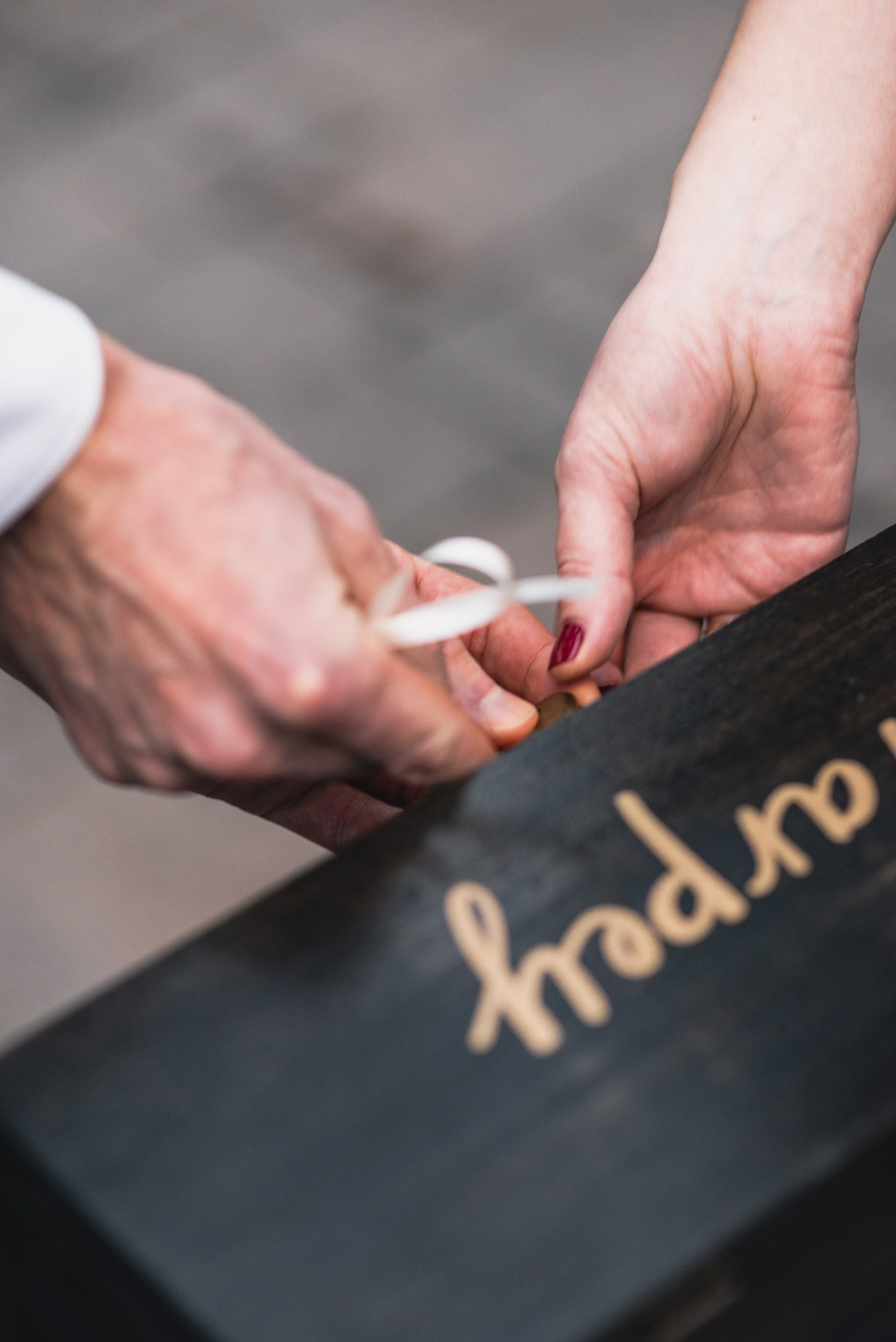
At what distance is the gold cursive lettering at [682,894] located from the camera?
1.51ft

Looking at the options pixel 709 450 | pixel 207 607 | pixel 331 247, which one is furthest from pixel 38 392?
pixel 331 247

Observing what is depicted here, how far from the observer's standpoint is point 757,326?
0.84m

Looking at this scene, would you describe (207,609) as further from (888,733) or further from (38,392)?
(888,733)

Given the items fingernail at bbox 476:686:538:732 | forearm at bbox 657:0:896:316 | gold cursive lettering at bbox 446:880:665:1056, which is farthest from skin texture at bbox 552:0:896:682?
gold cursive lettering at bbox 446:880:665:1056

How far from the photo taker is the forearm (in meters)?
0.80

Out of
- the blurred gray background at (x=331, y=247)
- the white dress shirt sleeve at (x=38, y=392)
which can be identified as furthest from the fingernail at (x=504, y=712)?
the blurred gray background at (x=331, y=247)

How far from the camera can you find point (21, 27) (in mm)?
2883

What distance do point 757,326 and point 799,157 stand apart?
0.11 m

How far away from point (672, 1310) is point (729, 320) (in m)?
0.65

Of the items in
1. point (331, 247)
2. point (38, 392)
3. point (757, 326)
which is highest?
point (38, 392)

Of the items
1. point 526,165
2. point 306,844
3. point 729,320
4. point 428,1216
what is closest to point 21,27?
point 526,165

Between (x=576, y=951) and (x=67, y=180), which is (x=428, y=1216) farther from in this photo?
(x=67, y=180)

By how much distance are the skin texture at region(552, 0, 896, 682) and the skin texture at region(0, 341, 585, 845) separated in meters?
0.27

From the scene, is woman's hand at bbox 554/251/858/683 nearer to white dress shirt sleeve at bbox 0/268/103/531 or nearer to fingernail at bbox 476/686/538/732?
fingernail at bbox 476/686/538/732
